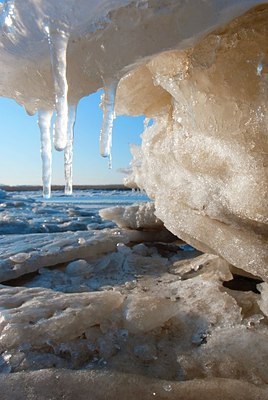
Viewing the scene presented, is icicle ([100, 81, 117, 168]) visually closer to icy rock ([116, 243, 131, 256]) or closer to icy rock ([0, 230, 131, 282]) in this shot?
icy rock ([0, 230, 131, 282])

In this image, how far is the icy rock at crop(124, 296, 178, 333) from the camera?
5.42 feet

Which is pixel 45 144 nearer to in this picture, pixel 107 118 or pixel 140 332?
pixel 107 118

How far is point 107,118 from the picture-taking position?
61.3 inches

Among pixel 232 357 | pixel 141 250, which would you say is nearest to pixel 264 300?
pixel 232 357

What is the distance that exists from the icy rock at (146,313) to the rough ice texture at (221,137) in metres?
0.47

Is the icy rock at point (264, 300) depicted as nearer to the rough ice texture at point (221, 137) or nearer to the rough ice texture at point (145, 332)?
the rough ice texture at point (145, 332)

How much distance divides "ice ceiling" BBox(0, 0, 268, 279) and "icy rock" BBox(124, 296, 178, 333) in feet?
1.54

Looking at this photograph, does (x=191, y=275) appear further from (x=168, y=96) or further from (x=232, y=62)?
(x=232, y=62)

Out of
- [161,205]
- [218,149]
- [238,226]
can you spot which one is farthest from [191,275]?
[218,149]

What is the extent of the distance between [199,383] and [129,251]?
2239mm

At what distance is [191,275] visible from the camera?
103 inches

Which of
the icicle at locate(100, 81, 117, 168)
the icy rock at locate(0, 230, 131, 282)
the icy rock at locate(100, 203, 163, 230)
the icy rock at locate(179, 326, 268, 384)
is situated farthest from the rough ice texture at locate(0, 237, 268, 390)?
the icy rock at locate(100, 203, 163, 230)

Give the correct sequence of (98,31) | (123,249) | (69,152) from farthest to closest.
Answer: (123,249) → (69,152) → (98,31)

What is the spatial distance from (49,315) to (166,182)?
3.74 feet
